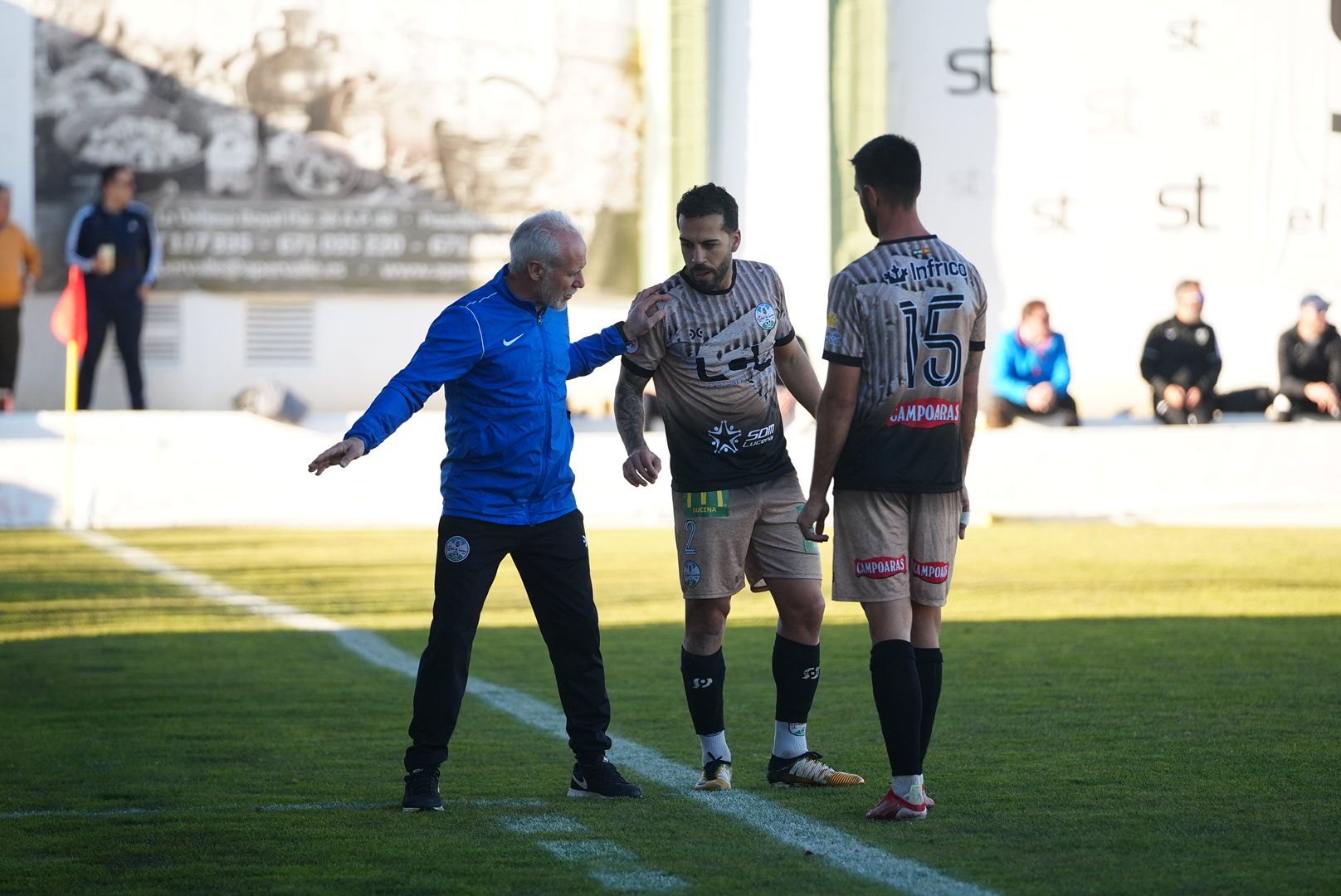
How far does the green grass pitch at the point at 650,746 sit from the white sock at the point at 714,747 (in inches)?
5.3

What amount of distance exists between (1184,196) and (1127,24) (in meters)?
2.22

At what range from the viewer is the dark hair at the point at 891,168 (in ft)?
17.6

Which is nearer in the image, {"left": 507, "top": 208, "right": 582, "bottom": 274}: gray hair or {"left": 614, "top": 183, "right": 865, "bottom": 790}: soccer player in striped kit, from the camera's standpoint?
{"left": 507, "top": 208, "right": 582, "bottom": 274}: gray hair

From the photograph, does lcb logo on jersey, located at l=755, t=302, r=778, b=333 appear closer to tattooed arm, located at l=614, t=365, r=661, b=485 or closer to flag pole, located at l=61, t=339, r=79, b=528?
tattooed arm, located at l=614, t=365, r=661, b=485

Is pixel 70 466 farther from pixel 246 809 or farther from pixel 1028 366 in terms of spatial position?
pixel 246 809

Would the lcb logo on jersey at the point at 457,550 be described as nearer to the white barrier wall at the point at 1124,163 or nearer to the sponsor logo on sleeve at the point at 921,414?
the sponsor logo on sleeve at the point at 921,414

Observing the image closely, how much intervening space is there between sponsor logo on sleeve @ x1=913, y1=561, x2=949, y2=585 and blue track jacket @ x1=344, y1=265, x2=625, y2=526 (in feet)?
3.60

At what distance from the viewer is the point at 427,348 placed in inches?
223

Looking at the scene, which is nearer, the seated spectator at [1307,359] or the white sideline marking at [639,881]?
the white sideline marking at [639,881]

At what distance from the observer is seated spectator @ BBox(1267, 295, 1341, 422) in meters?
19.3

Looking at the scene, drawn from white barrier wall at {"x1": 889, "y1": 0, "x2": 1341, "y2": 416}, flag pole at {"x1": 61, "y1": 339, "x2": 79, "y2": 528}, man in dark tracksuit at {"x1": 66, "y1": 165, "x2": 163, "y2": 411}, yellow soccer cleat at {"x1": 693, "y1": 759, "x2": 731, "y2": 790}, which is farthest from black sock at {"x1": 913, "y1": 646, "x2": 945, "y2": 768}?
white barrier wall at {"x1": 889, "y1": 0, "x2": 1341, "y2": 416}

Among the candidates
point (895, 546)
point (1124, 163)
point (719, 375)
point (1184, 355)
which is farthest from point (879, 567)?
point (1124, 163)

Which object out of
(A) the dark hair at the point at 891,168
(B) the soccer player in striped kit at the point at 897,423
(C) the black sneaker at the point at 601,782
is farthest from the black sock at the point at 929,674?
(A) the dark hair at the point at 891,168

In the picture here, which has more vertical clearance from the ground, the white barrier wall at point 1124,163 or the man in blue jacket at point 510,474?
the white barrier wall at point 1124,163
